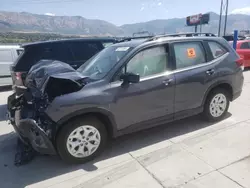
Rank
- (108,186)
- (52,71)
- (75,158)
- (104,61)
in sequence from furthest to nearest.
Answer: (104,61) → (52,71) → (75,158) → (108,186)

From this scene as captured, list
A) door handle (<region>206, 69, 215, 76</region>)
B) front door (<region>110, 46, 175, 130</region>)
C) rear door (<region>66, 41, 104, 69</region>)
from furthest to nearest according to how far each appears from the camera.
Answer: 1. rear door (<region>66, 41, 104, 69</region>)
2. door handle (<region>206, 69, 215, 76</region>)
3. front door (<region>110, 46, 175, 130</region>)

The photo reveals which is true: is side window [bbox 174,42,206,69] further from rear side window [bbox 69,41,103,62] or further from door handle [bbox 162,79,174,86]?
rear side window [bbox 69,41,103,62]

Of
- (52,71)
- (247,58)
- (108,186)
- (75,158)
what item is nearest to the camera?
(108,186)

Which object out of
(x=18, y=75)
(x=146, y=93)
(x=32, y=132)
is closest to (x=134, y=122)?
(x=146, y=93)

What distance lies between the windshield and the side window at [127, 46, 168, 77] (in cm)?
20

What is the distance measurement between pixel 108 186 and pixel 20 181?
1.17m

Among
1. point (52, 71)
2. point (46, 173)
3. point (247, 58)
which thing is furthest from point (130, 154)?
point (247, 58)

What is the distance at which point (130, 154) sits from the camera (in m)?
3.53

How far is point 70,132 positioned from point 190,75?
2.20m

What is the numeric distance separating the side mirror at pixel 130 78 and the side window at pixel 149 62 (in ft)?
0.75

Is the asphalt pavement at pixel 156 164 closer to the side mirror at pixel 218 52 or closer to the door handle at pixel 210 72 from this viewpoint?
the door handle at pixel 210 72

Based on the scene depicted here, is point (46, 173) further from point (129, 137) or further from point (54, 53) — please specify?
point (54, 53)

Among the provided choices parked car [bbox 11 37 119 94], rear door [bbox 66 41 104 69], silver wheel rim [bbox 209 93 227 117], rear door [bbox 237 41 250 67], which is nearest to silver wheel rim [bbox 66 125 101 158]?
silver wheel rim [bbox 209 93 227 117]

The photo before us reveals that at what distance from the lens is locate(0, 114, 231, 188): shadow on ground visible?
311 cm
